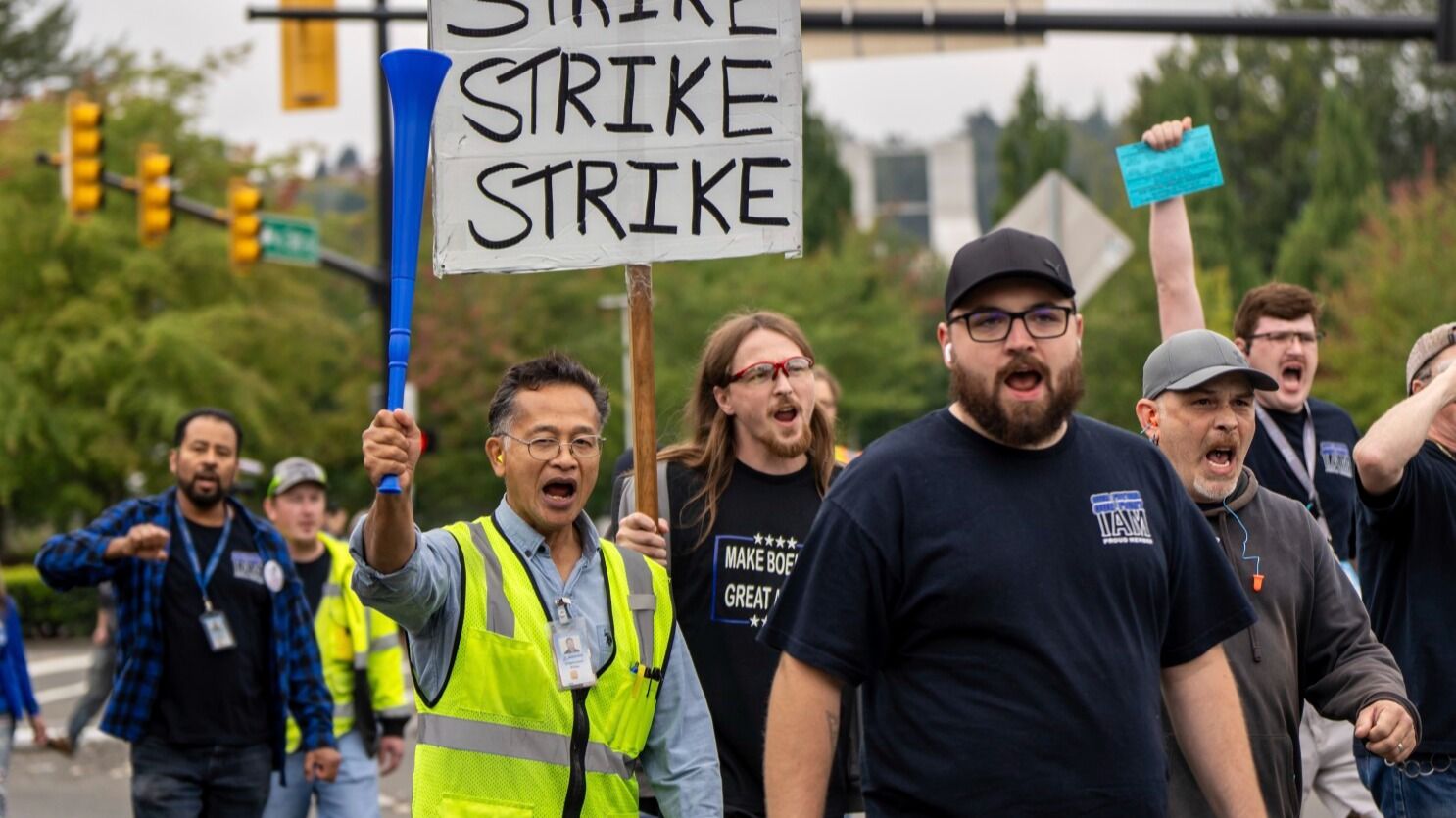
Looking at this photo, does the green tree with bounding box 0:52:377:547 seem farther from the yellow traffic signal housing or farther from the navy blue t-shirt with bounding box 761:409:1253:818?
the navy blue t-shirt with bounding box 761:409:1253:818

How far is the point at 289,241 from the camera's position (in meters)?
21.4

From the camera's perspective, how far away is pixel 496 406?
16.4 feet

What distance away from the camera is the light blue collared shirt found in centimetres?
467

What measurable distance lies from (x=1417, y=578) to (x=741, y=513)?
208cm

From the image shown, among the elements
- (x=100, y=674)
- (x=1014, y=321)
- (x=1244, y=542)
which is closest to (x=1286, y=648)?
(x=1244, y=542)

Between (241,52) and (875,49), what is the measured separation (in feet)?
82.3

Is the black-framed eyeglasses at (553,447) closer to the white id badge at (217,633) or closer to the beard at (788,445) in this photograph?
the beard at (788,445)

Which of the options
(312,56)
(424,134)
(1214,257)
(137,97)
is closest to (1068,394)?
(424,134)

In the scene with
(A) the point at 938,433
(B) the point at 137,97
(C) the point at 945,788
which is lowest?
(C) the point at 945,788

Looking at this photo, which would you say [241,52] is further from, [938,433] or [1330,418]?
[938,433]

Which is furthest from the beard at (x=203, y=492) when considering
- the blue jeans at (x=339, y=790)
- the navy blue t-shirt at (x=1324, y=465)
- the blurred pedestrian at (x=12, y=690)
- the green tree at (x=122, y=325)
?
the green tree at (x=122, y=325)

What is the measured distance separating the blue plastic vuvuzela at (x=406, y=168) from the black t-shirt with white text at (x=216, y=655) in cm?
389

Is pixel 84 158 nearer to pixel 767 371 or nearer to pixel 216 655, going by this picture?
pixel 216 655

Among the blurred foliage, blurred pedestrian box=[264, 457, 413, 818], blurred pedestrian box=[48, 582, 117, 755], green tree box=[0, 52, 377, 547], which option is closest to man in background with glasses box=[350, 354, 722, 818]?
blurred pedestrian box=[264, 457, 413, 818]
